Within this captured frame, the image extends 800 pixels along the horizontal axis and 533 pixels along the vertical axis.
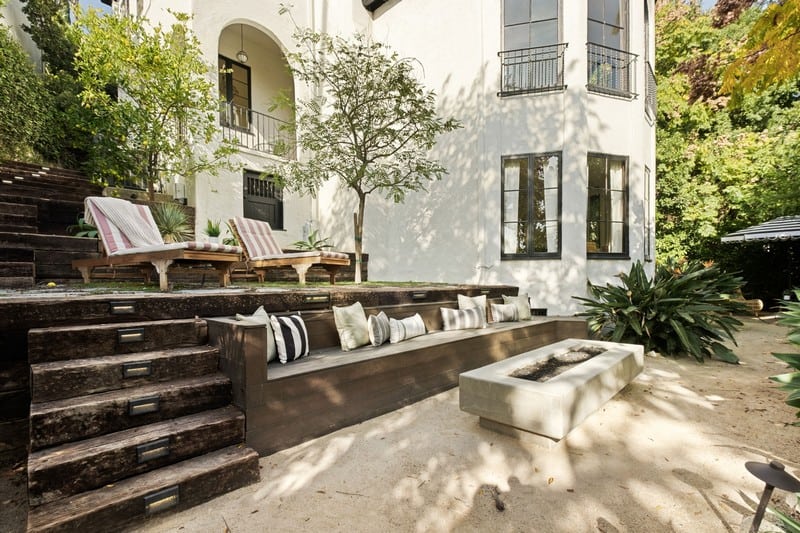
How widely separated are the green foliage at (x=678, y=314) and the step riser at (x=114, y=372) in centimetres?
504

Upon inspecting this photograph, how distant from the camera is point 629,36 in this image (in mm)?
7633

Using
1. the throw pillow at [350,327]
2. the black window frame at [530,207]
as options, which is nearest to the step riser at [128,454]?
the throw pillow at [350,327]

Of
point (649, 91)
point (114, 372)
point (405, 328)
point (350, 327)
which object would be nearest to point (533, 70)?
point (649, 91)

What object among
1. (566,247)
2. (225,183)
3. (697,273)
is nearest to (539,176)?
(566,247)

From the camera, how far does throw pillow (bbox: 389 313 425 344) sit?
11.9ft

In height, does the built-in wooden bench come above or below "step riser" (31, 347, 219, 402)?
below

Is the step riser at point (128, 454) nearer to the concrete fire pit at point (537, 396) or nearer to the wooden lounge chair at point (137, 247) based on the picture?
the concrete fire pit at point (537, 396)

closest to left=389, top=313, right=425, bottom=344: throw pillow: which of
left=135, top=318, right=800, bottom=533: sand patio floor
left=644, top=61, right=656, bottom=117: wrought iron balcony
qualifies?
left=135, top=318, right=800, bottom=533: sand patio floor

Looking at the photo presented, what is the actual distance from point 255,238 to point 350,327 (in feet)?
9.63

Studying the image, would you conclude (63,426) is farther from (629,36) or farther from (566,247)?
(629,36)

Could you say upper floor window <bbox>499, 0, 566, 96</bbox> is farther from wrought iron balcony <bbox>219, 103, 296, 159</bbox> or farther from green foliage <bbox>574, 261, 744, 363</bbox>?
wrought iron balcony <bbox>219, 103, 296, 159</bbox>

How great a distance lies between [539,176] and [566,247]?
1.57 m

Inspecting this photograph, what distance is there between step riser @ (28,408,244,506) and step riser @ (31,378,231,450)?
7 centimetres

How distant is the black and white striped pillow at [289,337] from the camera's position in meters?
2.77
